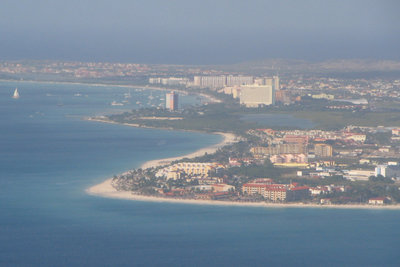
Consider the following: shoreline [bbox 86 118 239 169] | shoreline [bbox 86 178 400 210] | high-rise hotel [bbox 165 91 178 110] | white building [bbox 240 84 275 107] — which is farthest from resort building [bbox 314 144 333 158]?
white building [bbox 240 84 275 107]

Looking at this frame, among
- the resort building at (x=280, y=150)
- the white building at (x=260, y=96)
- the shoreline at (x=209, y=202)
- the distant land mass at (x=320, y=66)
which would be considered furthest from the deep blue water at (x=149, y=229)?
the distant land mass at (x=320, y=66)

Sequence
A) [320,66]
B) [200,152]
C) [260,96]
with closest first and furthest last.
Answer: [200,152] → [260,96] → [320,66]

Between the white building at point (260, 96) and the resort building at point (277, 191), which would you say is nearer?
the resort building at point (277, 191)

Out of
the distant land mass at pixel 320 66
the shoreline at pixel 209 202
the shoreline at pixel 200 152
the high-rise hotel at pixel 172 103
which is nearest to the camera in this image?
the shoreline at pixel 209 202

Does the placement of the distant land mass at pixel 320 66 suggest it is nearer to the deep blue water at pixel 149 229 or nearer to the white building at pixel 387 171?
the white building at pixel 387 171

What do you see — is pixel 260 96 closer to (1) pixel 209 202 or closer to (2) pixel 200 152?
(2) pixel 200 152

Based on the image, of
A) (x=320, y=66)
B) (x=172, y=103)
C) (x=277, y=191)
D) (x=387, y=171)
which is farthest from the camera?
(x=320, y=66)

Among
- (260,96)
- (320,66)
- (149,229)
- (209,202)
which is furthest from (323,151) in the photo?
(320,66)

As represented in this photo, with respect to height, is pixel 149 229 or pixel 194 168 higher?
pixel 194 168

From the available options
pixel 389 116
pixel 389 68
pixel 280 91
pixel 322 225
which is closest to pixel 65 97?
pixel 280 91
